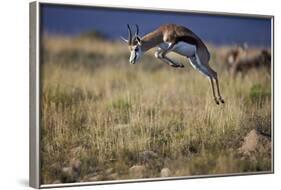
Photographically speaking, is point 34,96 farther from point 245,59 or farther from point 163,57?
point 245,59

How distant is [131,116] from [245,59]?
1.91 meters

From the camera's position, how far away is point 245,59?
31.1 ft

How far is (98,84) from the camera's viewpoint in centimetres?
835

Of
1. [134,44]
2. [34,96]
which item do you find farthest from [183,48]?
[34,96]

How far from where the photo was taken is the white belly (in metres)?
8.82

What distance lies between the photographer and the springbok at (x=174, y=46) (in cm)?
862

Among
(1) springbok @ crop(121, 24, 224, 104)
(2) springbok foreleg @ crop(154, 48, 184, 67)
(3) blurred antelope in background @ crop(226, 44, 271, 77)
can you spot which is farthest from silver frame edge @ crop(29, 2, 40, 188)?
(3) blurred antelope in background @ crop(226, 44, 271, 77)

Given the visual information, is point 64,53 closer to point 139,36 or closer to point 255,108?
point 139,36

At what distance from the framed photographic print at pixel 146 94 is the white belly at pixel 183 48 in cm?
1

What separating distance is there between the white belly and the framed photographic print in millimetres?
12

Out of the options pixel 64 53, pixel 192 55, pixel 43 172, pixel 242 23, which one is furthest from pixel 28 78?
pixel 242 23

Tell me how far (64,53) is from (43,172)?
4.42ft

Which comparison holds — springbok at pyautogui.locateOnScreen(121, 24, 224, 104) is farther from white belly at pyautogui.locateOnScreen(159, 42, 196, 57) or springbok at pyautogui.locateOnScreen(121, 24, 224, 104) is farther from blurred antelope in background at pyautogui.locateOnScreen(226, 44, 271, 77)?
blurred antelope in background at pyautogui.locateOnScreen(226, 44, 271, 77)

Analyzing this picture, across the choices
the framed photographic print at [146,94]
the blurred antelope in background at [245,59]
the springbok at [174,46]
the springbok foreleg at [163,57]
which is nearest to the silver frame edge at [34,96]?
the framed photographic print at [146,94]
